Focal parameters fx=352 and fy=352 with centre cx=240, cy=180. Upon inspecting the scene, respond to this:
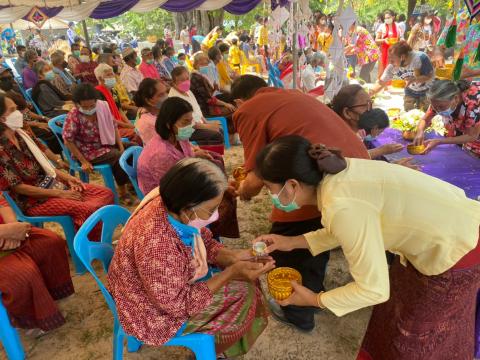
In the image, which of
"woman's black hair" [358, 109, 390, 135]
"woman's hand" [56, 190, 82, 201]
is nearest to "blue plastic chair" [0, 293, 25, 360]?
"woman's hand" [56, 190, 82, 201]

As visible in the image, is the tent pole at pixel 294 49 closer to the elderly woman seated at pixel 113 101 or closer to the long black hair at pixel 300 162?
the elderly woman seated at pixel 113 101

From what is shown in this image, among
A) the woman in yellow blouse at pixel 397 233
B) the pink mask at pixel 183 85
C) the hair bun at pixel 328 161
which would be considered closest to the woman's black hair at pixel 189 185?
the woman in yellow blouse at pixel 397 233

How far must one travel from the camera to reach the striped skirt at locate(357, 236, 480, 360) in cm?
139

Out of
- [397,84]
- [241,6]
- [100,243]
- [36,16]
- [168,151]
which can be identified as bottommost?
[397,84]

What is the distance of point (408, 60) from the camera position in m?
5.12

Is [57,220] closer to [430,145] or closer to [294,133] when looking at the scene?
[294,133]

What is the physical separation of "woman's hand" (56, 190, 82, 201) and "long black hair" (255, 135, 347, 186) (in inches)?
73.4

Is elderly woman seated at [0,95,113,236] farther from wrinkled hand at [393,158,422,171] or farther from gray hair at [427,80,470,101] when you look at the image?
gray hair at [427,80,470,101]

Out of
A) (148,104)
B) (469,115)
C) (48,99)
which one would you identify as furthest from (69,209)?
(48,99)

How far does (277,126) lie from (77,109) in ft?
7.38

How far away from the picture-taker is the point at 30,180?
2588mm

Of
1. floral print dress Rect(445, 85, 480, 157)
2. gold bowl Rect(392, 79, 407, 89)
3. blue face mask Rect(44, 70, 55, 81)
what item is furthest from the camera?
gold bowl Rect(392, 79, 407, 89)

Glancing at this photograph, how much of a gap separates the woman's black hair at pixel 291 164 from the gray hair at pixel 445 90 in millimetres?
1794

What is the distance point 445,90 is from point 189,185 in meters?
2.23
